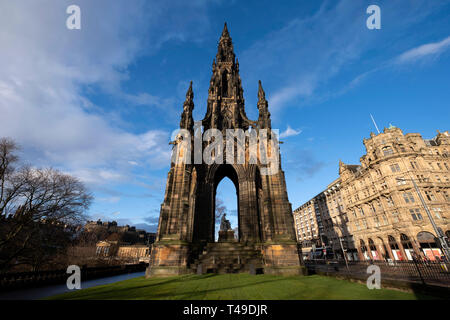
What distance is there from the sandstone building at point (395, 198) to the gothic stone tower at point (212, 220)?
63.7 feet

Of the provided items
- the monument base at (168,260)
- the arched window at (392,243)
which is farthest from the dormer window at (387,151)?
the monument base at (168,260)

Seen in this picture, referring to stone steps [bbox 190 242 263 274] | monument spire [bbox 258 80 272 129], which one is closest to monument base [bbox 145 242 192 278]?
stone steps [bbox 190 242 263 274]

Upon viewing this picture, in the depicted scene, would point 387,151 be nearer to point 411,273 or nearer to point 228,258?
point 411,273

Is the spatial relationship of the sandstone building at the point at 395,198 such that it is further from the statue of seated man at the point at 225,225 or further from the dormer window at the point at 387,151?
the statue of seated man at the point at 225,225

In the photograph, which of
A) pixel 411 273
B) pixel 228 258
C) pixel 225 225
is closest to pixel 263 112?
pixel 225 225

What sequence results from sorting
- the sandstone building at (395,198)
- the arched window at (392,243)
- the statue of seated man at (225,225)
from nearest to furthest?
the statue of seated man at (225,225), the sandstone building at (395,198), the arched window at (392,243)

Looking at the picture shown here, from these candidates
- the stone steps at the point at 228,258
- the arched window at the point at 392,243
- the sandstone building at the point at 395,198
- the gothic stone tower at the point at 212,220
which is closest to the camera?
the gothic stone tower at the point at 212,220

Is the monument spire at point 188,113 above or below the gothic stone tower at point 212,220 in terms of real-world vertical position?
above

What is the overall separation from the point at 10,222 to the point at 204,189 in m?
16.8

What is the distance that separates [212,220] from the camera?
1889cm

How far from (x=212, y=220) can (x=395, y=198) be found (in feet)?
103

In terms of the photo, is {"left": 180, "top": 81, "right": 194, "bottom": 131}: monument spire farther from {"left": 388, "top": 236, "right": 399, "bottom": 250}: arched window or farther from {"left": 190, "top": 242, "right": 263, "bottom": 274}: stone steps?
{"left": 388, "top": 236, "right": 399, "bottom": 250}: arched window

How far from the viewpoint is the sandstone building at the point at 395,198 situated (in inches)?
1066
